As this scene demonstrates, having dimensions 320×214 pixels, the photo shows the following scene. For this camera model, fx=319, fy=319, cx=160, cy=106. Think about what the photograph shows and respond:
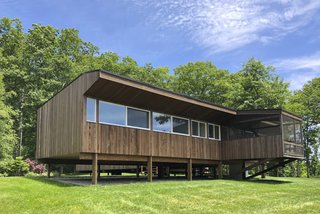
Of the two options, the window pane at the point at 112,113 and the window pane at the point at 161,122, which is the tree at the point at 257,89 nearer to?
the window pane at the point at 161,122

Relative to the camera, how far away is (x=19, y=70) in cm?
2941

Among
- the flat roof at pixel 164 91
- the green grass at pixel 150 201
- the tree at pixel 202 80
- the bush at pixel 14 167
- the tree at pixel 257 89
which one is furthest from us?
the tree at pixel 202 80

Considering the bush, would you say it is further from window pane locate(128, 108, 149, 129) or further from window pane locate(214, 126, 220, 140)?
window pane locate(214, 126, 220, 140)

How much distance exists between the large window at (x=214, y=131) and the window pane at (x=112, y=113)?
6198 mm

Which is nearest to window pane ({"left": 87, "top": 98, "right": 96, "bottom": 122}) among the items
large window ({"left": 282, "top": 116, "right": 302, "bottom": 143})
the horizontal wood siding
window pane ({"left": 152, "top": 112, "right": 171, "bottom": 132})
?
window pane ({"left": 152, "top": 112, "right": 171, "bottom": 132})

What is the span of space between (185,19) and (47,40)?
2007cm

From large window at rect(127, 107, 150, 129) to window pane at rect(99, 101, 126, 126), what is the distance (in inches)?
12.5

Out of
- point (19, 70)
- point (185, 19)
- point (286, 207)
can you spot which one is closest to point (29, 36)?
point (19, 70)

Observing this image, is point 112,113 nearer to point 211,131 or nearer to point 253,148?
point 211,131

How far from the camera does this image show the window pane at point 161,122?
14.5 metres

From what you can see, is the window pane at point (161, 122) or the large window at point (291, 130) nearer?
the window pane at point (161, 122)

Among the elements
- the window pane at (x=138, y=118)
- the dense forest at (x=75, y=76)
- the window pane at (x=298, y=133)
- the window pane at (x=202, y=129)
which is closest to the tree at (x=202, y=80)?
the dense forest at (x=75, y=76)

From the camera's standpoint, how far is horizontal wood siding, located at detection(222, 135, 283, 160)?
15.6m

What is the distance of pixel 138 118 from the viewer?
1383cm
